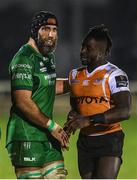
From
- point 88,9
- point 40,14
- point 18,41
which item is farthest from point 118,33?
point 40,14

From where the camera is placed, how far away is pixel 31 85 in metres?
8.55

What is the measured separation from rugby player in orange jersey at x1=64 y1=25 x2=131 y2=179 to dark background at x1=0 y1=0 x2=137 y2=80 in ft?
50.3

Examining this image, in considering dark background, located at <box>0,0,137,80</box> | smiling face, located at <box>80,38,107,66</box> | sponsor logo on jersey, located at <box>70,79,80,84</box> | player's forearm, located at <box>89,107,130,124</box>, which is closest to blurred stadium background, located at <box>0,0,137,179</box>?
dark background, located at <box>0,0,137,80</box>

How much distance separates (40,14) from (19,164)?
1.52 meters

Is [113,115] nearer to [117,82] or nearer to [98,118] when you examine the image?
[98,118]

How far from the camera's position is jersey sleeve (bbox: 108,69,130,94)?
8453mm

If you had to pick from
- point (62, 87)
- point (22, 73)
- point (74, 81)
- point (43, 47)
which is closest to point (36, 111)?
point (22, 73)

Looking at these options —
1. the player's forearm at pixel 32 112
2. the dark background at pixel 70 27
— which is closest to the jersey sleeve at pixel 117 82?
the player's forearm at pixel 32 112

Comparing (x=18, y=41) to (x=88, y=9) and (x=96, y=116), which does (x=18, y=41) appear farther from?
(x=96, y=116)

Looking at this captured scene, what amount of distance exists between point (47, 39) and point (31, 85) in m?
0.50

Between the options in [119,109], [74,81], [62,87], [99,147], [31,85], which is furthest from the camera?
[62,87]

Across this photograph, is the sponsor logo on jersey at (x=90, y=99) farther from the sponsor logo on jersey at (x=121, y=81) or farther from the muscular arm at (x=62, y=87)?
the muscular arm at (x=62, y=87)

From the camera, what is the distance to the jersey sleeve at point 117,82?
333 inches

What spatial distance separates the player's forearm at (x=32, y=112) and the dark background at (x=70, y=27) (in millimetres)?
15453
